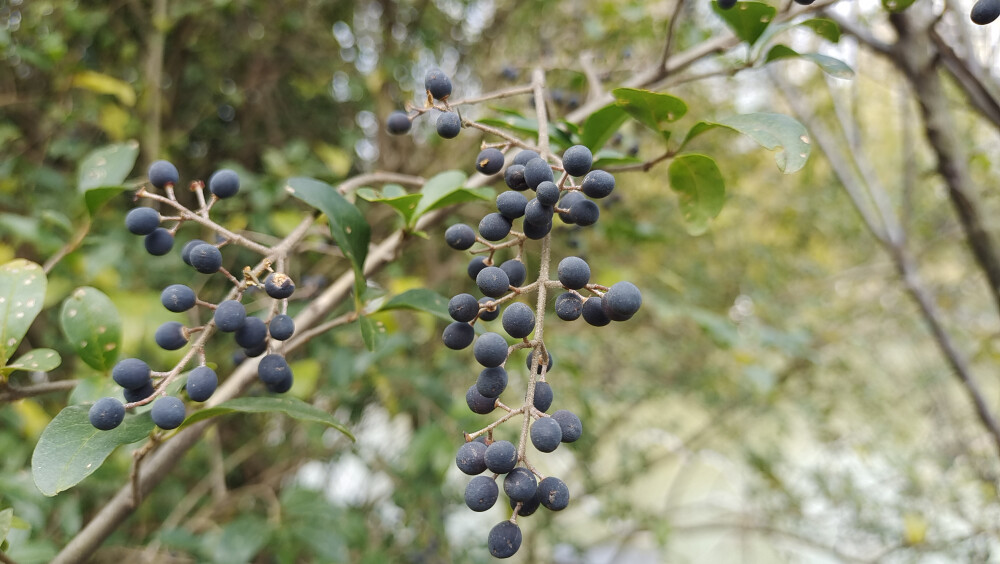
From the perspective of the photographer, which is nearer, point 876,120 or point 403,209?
point 403,209

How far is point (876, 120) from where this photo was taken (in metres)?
3.41

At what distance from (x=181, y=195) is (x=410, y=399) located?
1120 millimetres

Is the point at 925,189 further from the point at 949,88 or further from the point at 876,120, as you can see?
the point at 876,120

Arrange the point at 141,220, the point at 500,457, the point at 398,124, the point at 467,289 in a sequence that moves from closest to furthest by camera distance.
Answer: the point at 500,457 → the point at 141,220 → the point at 398,124 → the point at 467,289

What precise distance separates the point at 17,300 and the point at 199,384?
12.6 inches

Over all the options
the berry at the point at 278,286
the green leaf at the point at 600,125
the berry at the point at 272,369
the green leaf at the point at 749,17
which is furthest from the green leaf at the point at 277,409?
the green leaf at the point at 749,17

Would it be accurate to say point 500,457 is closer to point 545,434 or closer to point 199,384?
point 545,434

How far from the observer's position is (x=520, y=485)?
53 cm

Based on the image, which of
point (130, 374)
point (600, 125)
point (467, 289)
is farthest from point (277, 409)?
point (467, 289)

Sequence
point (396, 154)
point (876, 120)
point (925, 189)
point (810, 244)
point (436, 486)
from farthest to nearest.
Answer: point (876, 120) → point (810, 244) → point (925, 189) → point (396, 154) → point (436, 486)

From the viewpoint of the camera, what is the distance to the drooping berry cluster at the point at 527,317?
542 millimetres

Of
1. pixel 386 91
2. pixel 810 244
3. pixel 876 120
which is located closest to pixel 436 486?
pixel 386 91

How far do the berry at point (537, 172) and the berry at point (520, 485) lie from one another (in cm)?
26

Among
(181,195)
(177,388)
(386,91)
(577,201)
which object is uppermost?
(577,201)
